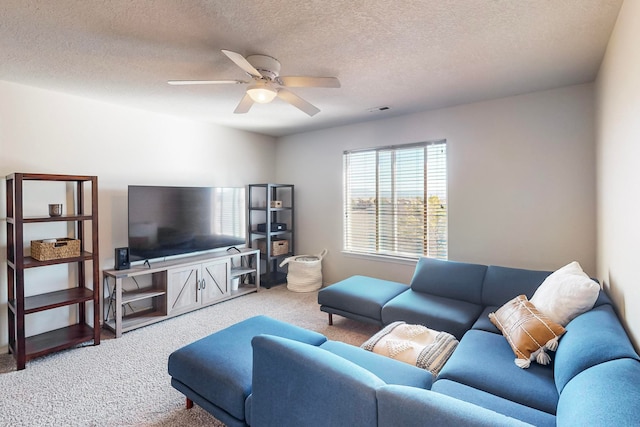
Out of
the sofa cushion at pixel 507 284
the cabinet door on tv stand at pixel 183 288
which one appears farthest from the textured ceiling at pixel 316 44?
the cabinet door on tv stand at pixel 183 288

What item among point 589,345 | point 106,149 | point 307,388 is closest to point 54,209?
point 106,149

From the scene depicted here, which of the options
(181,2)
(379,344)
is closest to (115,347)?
(379,344)

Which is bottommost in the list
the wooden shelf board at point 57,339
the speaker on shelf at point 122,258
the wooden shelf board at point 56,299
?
the wooden shelf board at point 57,339

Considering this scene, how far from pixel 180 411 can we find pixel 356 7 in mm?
2730

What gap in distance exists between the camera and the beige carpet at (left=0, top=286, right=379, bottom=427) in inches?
77.5

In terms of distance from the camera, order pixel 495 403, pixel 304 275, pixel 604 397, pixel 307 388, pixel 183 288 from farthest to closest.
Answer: pixel 304 275 → pixel 183 288 → pixel 495 403 → pixel 307 388 → pixel 604 397

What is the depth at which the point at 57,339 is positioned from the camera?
112 inches

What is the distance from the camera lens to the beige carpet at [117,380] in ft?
6.46

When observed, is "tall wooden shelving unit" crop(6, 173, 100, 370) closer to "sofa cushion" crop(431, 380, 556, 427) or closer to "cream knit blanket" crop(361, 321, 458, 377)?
"cream knit blanket" crop(361, 321, 458, 377)

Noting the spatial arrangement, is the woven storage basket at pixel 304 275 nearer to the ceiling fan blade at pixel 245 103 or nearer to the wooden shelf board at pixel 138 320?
the wooden shelf board at pixel 138 320

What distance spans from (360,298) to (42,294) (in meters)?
3.11

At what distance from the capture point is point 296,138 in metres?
5.15

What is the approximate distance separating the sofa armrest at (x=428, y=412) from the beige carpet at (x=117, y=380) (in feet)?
4.66

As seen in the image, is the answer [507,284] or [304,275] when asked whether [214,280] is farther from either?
[507,284]
